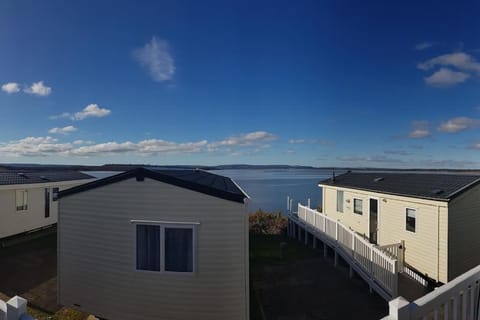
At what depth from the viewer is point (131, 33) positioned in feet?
32.6

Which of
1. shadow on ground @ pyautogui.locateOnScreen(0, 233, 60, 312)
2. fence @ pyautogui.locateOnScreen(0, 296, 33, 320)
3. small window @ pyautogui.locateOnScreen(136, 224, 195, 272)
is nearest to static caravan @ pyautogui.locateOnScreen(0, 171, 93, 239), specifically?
shadow on ground @ pyautogui.locateOnScreen(0, 233, 60, 312)

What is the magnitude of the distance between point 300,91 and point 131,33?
299 inches

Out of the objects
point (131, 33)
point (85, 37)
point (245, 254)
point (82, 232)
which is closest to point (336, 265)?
point (245, 254)

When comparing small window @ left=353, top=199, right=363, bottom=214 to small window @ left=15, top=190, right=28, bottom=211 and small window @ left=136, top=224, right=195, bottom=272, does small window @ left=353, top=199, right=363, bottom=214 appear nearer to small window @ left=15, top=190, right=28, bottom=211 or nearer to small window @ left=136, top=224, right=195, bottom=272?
small window @ left=136, top=224, right=195, bottom=272

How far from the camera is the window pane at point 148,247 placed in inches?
215

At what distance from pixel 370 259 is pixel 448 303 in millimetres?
6388

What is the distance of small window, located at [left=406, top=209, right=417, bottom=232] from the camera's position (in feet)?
28.2

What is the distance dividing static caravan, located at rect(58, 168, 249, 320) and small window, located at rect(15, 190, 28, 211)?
347 inches

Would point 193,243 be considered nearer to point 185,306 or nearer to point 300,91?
point 185,306

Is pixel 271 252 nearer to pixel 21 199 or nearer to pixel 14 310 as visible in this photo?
pixel 14 310

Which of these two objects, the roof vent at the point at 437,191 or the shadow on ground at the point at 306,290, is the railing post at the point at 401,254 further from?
the roof vent at the point at 437,191

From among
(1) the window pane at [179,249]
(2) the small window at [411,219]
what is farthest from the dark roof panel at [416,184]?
(1) the window pane at [179,249]

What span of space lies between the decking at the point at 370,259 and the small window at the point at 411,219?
2.19 ft

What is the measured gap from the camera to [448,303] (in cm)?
183
